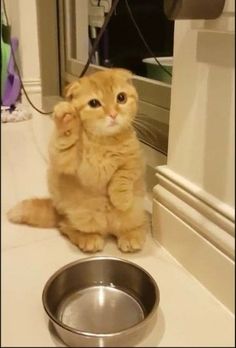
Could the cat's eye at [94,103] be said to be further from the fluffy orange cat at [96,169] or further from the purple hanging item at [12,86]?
the purple hanging item at [12,86]

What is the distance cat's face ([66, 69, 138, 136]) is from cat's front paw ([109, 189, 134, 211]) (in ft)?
0.39

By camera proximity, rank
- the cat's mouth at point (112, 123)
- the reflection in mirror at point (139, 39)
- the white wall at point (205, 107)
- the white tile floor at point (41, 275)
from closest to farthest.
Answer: the white tile floor at point (41, 275) < the white wall at point (205, 107) < the cat's mouth at point (112, 123) < the reflection in mirror at point (139, 39)

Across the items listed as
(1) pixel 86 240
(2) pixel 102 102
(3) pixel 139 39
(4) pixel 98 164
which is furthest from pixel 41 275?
(3) pixel 139 39

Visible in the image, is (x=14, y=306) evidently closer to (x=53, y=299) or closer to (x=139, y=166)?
(x=53, y=299)

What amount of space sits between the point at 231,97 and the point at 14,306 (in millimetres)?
431

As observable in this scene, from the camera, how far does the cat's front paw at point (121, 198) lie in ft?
2.67

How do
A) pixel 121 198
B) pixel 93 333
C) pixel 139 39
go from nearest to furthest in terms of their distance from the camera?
1. pixel 93 333
2. pixel 121 198
3. pixel 139 39

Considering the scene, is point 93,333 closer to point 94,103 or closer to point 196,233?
point 196,233

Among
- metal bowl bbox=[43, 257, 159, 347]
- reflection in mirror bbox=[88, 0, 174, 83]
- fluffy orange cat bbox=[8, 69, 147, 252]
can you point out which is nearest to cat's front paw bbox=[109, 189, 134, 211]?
fluffy orange cat bbox=[8, 69, 147, 252]

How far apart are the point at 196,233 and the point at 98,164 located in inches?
8.4

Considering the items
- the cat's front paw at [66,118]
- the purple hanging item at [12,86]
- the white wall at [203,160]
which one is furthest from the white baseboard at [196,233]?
the purple hanging item at [12,86]

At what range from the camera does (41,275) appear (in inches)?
30.1

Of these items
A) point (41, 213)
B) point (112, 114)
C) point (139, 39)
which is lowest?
point (41, 213)

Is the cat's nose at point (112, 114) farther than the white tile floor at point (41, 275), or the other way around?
the cat's nose at point (112, 114)
